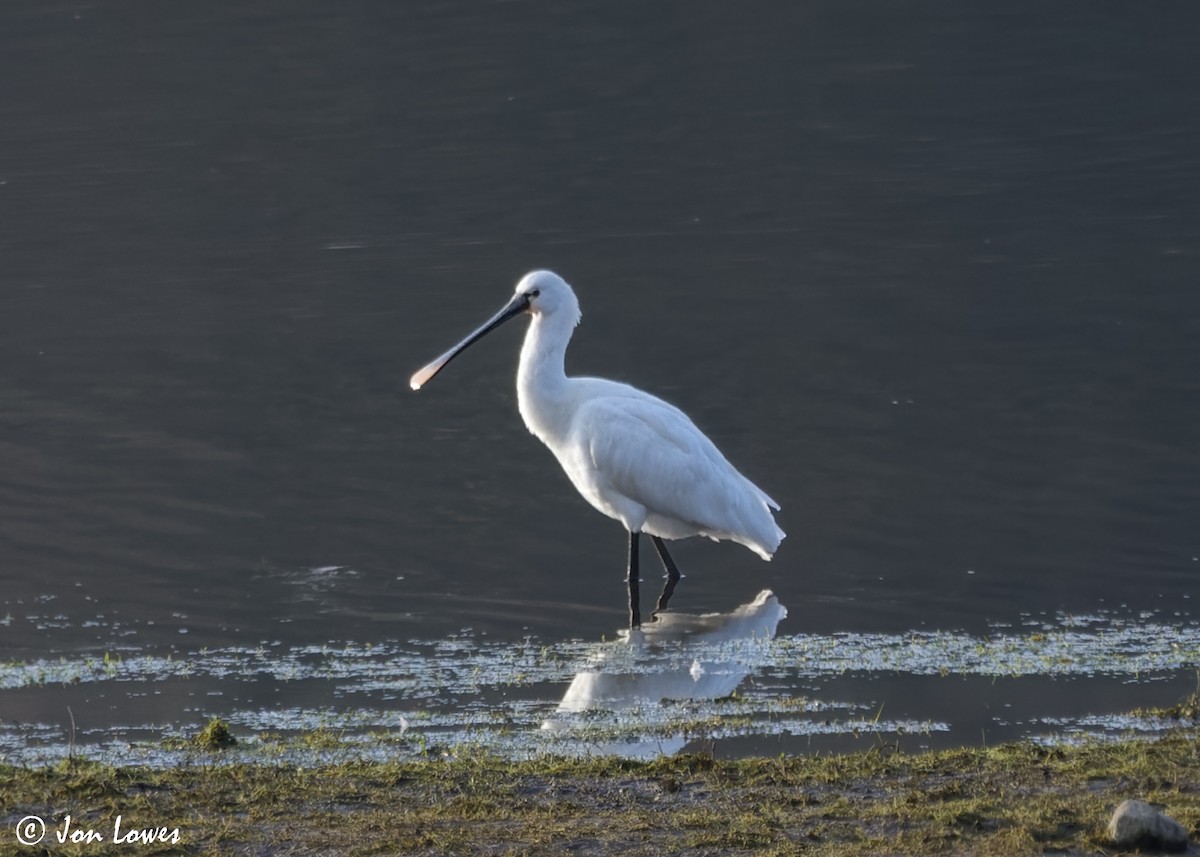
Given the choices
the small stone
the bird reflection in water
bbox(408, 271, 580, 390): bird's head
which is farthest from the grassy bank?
bbox(408, 271, 580, 390): bird's head

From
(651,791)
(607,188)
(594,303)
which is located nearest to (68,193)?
(607,188)

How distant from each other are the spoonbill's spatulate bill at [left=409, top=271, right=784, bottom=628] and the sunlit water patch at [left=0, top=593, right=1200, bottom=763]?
3.64 ft

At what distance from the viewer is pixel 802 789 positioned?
5.98 meters

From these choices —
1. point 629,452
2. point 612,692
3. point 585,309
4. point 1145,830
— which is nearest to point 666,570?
point 629,452

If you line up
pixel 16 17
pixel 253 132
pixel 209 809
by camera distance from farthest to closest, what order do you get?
pixel 16 17
pixel 253 132
pixel 209 809

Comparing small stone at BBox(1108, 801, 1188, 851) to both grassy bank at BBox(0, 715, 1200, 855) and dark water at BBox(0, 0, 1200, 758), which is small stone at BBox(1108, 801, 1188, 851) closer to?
grassy bank at BBox(0, 715, 1200, 855)

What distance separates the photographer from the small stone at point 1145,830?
5.14 m

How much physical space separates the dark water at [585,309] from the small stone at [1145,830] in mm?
2532

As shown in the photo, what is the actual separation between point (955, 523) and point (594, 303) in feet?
21.8

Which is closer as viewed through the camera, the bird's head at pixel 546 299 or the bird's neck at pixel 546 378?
the bird's neck at pixel 546 378

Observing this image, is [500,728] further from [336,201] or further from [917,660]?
[336,201]

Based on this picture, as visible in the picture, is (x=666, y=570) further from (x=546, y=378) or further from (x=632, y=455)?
(x=546, y=378)

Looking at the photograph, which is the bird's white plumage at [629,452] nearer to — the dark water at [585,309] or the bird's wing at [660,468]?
the bird's wing at [660,468]

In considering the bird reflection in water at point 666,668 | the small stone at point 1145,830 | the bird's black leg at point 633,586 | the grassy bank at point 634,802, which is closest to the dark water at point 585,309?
the bird's black leg at point 633,586
